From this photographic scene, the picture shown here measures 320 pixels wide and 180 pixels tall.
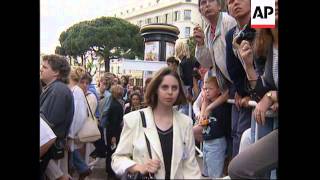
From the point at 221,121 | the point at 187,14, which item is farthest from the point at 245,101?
the point at 187,14

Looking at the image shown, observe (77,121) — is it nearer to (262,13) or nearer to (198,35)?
(198,35)

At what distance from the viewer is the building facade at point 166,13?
1813mm

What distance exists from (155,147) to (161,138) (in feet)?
0.12

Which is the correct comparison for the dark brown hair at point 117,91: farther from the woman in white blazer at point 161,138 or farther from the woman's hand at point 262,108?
the woman's hand at point 262,108

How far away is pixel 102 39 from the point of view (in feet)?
6.15

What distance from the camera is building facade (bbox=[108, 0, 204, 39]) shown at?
1.81 m

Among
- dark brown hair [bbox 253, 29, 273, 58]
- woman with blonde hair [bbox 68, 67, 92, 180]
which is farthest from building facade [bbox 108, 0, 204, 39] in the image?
woman with blonde hair [bbox 68, 67, 92, 180]

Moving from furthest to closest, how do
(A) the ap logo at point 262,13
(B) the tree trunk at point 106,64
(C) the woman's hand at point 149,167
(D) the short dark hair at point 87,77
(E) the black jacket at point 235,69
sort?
1. (D) the short dark hair at point 87,77
2. (B) the tree trunk at point 106,64
3. (E) the black jacket at point 235,69
4. (A) the ap logo at point 262,13
5. (C) the woman's hand at point 149,167

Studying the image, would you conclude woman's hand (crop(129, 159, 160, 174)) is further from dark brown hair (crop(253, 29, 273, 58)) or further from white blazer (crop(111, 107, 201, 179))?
dark brown hair (crop(253, 29, 273, 58))

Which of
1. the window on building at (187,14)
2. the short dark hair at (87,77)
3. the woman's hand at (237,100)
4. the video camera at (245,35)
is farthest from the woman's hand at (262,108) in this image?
the short dark hair at (87,77)

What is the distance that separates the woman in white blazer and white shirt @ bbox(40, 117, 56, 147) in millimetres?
481
